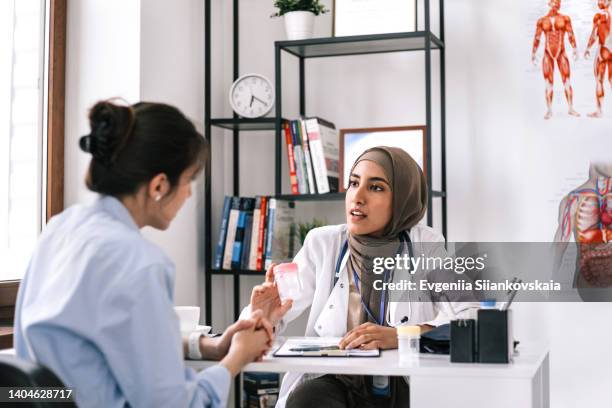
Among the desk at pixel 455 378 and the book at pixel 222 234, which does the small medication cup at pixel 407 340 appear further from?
the book at pixel 222 234

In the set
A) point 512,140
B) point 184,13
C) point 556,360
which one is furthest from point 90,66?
point 556,360

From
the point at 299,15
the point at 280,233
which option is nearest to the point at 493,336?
the point at 280,233

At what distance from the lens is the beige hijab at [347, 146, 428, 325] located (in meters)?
Result: 2.47

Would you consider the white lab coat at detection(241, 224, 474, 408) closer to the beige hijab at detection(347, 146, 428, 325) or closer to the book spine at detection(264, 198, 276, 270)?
the beige hijab at detection(347, 146, 428, 325)

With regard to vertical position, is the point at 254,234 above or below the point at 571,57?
below

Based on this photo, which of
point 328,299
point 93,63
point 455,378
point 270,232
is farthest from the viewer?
point 270,232

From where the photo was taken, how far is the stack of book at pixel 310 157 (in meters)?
3.18

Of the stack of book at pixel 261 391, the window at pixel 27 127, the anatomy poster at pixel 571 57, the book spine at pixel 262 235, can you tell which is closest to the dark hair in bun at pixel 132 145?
the window at pixel 27 127

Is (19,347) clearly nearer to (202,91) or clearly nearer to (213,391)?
(213,391)

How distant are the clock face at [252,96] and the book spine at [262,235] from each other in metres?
0.38

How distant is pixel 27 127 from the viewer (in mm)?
2941

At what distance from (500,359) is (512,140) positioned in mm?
1684

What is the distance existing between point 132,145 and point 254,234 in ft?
6.26

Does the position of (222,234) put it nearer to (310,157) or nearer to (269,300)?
(310,157)
